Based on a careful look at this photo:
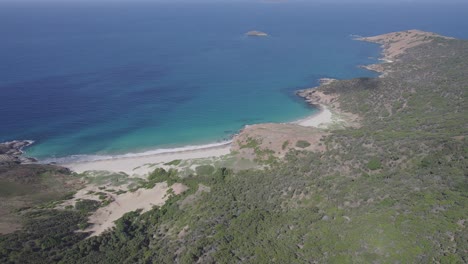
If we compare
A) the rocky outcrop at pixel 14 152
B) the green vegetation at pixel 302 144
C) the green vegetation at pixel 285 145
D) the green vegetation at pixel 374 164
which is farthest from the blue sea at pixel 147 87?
the green vegetation at pixel 374 164

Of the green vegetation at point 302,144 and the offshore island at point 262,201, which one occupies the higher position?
the green vegetation at point 302,144

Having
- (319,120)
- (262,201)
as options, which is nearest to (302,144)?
(262,201)

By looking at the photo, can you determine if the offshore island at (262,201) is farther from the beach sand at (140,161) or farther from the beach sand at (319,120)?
the beach sand at (319,120)

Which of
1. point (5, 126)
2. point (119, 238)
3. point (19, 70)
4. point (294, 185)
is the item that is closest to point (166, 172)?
point (119, 238)

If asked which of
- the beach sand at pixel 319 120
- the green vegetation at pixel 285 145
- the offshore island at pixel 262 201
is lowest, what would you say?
the offshore island at pixel 262 201

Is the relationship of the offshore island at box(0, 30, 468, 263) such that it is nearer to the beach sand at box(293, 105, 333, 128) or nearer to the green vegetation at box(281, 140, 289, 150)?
the green vegetation at box(281, 140, 289, 150)

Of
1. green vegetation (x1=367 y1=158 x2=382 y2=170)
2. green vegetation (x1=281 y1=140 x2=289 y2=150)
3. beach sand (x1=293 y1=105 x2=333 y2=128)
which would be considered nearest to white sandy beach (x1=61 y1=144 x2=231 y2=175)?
green vegetation (x1=281 y1=140 x2=289 y2=150)
